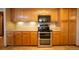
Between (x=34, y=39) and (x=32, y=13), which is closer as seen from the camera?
(x=34, y=39)

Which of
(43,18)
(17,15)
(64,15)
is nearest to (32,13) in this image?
(43,18)

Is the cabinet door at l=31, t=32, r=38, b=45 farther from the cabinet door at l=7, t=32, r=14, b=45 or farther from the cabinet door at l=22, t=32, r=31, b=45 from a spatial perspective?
the cabinet door at l=7, t=32, r=14, b=45

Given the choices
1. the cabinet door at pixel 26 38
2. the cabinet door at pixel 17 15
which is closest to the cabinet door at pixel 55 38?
the cabinet door at pixel 26 38

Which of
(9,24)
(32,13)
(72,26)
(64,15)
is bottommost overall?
(72,26)

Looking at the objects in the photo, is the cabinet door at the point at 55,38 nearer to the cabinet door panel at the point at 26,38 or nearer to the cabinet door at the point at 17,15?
the cabinet door panel at the point at 26,38

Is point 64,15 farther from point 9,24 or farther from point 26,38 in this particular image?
point 9,24

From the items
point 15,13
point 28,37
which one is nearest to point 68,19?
point 28,37

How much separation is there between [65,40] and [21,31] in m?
2.13

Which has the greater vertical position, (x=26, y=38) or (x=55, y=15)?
(x=55, y=15)

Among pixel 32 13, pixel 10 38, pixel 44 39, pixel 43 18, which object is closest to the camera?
pixel 44 39

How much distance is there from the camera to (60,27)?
711cm
